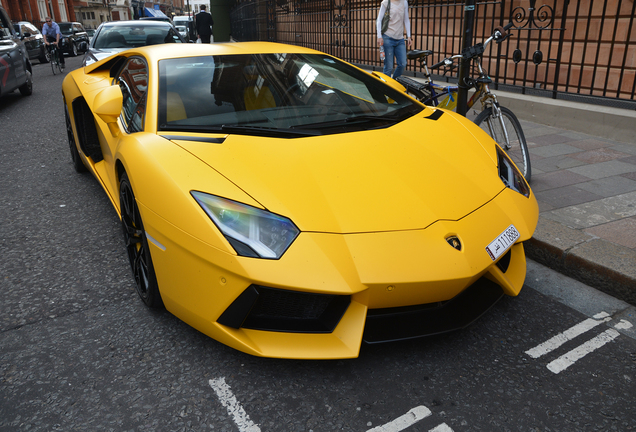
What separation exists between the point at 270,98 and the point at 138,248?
1.09m

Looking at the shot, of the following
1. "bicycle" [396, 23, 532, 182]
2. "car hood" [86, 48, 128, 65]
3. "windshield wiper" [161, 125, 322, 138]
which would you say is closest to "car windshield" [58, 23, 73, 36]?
"car hood" [86, 48, 128, 65]

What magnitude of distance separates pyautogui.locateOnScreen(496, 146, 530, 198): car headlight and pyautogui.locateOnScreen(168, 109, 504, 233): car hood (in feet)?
0.20

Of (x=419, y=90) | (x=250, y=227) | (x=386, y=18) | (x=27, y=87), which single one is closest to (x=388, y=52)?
(x=386, y=18)

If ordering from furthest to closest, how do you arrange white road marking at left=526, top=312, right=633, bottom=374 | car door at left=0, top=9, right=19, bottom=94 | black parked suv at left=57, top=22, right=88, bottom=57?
black parked suv at left=57, top=22, right=88, bottom=57
car door at left=0, top=9, right=19, bottom=94
white road marking at left=526, top=312, right=633, bottom=374

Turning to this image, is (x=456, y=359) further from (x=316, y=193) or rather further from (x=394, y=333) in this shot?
(x=316, y=193)

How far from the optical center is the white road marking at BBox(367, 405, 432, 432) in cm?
175

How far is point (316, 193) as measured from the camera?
205 cm

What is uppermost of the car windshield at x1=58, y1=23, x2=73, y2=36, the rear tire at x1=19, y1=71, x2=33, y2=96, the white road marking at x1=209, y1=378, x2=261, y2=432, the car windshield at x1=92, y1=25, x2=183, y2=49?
the car windshield at x1=58, y1=23, x2=73, y2=36

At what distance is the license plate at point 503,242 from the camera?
205 centimetres

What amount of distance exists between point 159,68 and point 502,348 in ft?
7.74

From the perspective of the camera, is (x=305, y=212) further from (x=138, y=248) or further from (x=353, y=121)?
(x=138, y=248)

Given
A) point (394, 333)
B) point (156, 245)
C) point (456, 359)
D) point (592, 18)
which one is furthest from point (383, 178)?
point (592, 18)

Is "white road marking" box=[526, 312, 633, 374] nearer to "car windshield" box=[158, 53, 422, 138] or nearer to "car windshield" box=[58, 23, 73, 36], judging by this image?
"car windshield" box=[158, 53, 422, 138]

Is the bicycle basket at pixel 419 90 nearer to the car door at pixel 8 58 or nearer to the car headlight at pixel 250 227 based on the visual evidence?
the car headlight at pixel 250 227
